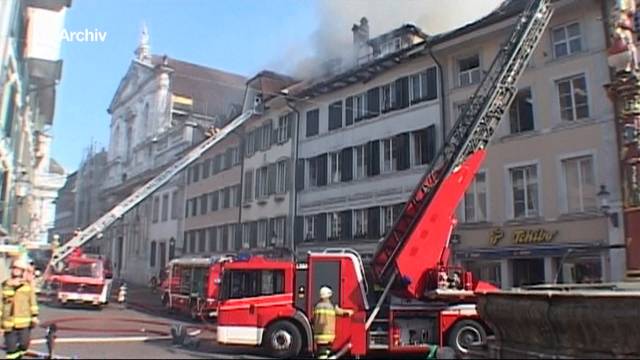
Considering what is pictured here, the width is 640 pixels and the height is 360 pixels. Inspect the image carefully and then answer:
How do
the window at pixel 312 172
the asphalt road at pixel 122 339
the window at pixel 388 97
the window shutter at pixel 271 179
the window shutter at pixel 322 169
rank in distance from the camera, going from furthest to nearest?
the window shutter at pixel 271 179 < the window at pixel 312 172 < the window shutter at pixel 322 169 < the window at pixel 388 97 < the asphalt road at pixel 122 339

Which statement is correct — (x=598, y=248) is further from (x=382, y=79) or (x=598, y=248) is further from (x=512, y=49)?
(x=382, y=79)

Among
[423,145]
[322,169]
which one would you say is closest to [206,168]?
[322,169]

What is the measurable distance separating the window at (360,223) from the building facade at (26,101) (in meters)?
14.9

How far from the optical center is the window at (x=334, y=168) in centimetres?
3334

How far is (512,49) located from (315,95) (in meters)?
19.5

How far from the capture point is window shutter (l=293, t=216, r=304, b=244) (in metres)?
35.6

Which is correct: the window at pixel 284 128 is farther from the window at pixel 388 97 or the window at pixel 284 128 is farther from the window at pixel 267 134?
the window at pixel 388 97

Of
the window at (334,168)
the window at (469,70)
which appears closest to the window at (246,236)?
the window at (334,168)

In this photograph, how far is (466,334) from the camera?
597 inches

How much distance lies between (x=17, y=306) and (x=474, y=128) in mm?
11191

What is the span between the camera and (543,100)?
23.9 metres

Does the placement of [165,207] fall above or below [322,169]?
above

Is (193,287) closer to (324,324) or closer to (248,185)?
(248,185)

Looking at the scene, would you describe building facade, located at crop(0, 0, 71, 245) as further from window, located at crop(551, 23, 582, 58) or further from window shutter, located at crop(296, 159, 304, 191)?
window, located at crop(551, 23, 582, 58)
